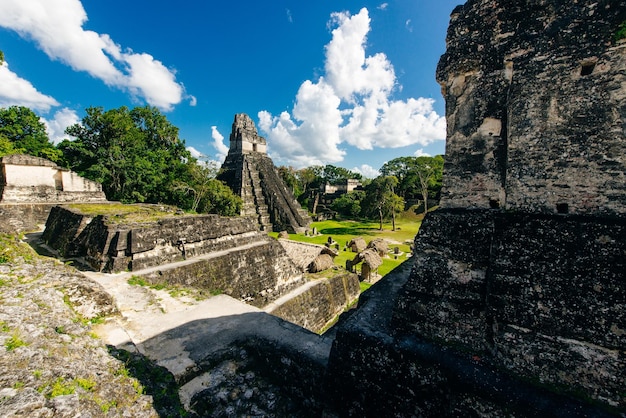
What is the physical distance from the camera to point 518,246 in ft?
7.74

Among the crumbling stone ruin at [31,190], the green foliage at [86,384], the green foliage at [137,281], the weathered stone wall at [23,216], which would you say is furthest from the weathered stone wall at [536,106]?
the crumbling stone ruin at [31,190]

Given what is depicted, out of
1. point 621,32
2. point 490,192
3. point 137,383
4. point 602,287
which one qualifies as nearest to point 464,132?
point 490,192

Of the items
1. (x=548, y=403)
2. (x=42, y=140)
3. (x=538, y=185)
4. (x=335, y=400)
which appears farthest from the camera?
(x=42, y=140)

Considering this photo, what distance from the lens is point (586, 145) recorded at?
7.85 feet

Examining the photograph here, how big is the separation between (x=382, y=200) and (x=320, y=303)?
70.1ft

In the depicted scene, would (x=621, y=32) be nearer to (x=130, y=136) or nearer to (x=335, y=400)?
(x=335, y=400)

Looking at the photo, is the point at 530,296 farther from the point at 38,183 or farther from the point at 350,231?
the point at 350,231

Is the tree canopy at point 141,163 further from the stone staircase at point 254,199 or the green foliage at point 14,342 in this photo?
the green foliage at point 14,342

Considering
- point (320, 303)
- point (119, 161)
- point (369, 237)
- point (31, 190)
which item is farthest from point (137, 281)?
point (369, 237)

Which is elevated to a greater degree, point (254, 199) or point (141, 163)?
point (141, 163)

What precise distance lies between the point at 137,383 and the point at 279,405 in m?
1.62

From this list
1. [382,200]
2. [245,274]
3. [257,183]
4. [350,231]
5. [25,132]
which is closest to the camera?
[245,274]

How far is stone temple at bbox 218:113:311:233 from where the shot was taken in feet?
82.6

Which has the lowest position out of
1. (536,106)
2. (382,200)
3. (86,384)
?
(86,384)
